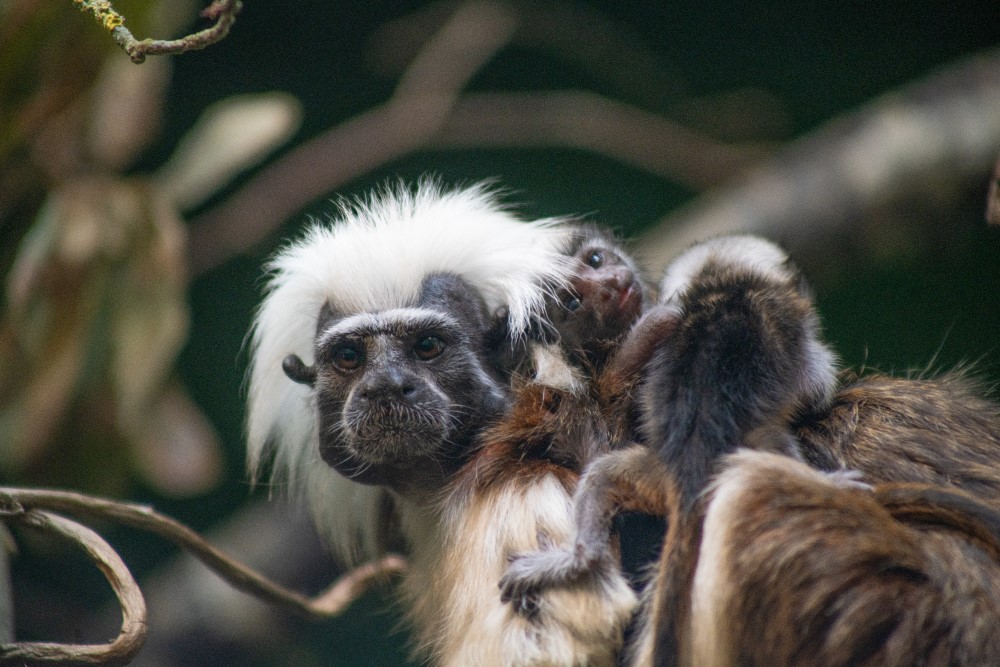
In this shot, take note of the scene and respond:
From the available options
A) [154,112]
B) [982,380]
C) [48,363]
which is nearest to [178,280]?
[48,363]

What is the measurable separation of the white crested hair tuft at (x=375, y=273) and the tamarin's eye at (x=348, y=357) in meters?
0.11

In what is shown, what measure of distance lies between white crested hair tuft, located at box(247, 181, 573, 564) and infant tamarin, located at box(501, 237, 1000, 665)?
0.46 metres

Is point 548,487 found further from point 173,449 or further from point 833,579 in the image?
point 173,449

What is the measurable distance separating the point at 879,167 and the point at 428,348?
3039 millimetres

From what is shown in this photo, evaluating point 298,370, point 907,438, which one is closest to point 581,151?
point 298,370

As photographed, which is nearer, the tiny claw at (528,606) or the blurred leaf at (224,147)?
the tiny claw at (528,606)

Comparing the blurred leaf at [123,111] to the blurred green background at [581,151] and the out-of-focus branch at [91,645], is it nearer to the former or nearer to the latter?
the blurred green background at [581,151]

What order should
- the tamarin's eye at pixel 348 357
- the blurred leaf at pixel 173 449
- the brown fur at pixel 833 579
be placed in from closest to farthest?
1. the brown fur at pixel 833 579
2. the tamarin's eye at pixel 348 357
3. the blurred leaf at pixel 173 449

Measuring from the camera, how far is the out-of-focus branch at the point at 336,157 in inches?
177

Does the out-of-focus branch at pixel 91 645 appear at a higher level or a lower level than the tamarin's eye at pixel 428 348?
lower

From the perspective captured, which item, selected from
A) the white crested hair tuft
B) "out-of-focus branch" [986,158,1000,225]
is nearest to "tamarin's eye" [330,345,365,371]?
the white crested hair tuft

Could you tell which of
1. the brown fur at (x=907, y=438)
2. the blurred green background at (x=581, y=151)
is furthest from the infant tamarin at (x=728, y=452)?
the blurred green background at (x=581, y=151)

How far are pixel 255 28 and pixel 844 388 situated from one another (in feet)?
12.3

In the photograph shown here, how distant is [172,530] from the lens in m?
1.83
